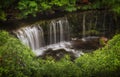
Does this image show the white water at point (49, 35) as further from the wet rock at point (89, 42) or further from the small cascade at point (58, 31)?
the wet rock at point (89, 42)

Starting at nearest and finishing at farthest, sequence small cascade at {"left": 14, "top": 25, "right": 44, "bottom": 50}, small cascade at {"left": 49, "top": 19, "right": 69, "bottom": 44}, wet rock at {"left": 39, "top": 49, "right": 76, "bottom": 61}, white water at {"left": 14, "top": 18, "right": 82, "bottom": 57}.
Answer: wet rock at {"left": 39, "top": 49, "right": 76, "bottom": 61} < small cascade at {"left": 14, "top": 25, "right": 44, "bottom": 50} < white water at {"left": 14, "top": 18, "right": 82, "bottom": 57} < small cascade at {"left": 49, "top": 19, "right": 69, "bottom": 44}

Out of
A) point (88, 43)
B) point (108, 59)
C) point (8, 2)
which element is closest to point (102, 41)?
point (88, 43)

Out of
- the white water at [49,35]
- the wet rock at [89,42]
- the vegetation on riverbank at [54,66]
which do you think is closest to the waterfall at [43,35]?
the white water at [49,35]

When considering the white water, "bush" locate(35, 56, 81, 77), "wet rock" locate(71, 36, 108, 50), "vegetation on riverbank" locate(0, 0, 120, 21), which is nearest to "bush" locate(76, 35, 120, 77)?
"bush" locate(35, 56, 81, 77)

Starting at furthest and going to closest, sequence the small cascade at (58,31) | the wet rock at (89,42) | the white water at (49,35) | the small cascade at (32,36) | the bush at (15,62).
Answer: the small cascade at (58,31) → the wet rock at (89,42) → the white water at (49,35) → the small cascade at (32,36) → the bush at (15,62)

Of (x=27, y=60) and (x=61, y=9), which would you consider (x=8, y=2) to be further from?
(x=27, y=60)

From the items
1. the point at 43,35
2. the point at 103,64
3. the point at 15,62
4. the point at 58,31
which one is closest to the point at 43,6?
the point at 58,31

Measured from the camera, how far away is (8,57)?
760cm

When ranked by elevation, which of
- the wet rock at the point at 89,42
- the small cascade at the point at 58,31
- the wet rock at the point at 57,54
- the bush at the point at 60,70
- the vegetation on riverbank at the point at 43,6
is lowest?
the wet rock at the point at 89,42

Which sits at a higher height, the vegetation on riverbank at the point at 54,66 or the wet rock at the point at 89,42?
the vegetation on riverbank at the point at 54,66

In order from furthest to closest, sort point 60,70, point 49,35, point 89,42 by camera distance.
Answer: point 89,42 → point 49,35 → point 60,70

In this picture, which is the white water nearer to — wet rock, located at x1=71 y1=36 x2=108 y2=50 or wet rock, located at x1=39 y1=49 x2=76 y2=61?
wet rock, located at x1=39 y1=49 x2=76 y2=61

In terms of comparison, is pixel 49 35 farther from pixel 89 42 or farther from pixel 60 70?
pixel 60 70

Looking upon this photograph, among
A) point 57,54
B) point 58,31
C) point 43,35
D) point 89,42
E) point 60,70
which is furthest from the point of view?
point 58,31
